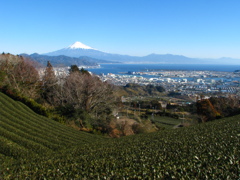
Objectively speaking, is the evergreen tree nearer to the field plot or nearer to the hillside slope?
the hillside slope

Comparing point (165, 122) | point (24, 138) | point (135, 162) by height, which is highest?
point (135, 162)

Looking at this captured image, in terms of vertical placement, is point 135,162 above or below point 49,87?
above

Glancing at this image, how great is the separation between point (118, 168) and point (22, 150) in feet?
15.9

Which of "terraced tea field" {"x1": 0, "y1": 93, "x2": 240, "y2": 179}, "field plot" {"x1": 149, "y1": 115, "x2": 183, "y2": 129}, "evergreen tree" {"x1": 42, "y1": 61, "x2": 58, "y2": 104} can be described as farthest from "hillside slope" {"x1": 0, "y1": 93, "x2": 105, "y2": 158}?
"field plot" {"x1": 149, "y1": 115, "x2": 183, "y2": 129}

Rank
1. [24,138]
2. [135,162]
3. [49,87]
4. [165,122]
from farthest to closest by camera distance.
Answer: [165,122], [49,87], [24,138], [135,162]

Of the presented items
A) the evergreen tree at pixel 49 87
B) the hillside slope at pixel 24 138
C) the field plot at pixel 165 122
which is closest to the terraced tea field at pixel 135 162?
the hillside slope at pixel 24 138

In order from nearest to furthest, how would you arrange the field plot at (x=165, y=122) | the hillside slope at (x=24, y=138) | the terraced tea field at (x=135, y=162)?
1. the terraced tea field at (x=135, y=162)
2. the hillside slope at (x=24, y=138)
3. the field plot at (x=165, y=122)

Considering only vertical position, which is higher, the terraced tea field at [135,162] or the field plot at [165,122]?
the terraced tea field at [135,162]

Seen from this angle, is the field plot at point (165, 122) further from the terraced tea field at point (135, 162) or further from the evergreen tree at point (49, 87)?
the terraced tea field at point (135, 162)

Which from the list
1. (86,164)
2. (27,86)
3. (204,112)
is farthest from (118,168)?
(204,112)

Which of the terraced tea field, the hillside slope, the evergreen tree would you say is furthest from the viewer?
the evergreen tree

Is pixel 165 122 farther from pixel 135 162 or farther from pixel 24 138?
pixel 135 162

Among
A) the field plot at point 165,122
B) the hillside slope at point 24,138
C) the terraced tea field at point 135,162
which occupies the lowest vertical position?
the field plot at point 165,122

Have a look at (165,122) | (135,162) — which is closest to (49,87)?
(165,122)
